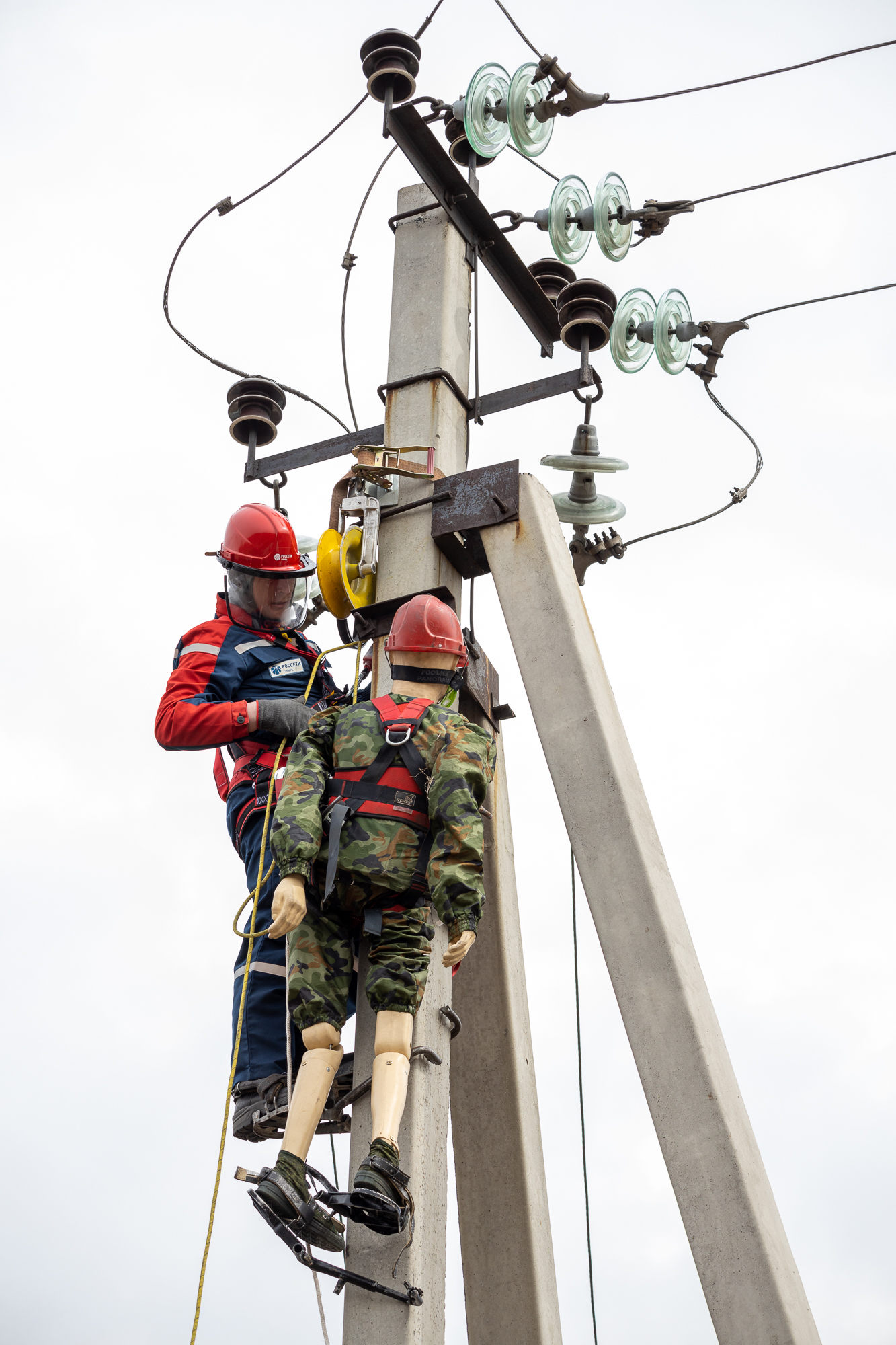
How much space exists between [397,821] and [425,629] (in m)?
0.76

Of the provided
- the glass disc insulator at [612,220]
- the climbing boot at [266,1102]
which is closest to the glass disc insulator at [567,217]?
the glass disc insulator at [612,220]

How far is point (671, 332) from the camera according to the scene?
714 centimetres

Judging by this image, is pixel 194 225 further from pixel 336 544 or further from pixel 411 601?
pixel 411 601

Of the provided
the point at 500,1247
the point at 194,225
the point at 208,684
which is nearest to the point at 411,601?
the point at 208,684

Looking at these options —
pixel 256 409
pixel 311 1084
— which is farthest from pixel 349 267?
pixel 311 1084

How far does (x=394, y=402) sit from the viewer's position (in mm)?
6137

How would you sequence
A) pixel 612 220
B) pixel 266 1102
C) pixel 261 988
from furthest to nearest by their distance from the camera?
pixel 612 220
pixel 261 988
pixel 266 1102

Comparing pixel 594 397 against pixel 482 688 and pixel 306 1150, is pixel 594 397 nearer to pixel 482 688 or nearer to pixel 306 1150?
pixel 482 688

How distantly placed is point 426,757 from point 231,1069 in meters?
1.35

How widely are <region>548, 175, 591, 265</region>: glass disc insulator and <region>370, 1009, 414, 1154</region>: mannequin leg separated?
3870 mm

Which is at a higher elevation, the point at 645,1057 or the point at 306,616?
the point at 306,616

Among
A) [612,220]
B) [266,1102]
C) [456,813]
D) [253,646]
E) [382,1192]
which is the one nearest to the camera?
[382,1192]

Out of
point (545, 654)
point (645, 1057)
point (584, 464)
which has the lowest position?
point (645, 1057)

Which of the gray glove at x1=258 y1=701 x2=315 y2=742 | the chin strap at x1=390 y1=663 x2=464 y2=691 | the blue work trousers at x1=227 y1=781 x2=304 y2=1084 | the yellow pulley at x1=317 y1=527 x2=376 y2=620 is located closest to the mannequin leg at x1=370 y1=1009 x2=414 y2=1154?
the blue work trousers at x1=227 y1=781 x2=304 y2=1084
